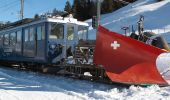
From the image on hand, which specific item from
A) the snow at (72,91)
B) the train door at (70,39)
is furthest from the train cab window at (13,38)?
the snow at (72,91)

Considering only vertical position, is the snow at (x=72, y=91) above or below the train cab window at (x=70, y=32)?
below

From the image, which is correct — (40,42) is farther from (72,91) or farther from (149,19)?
(149,19)

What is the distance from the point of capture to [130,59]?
476 inches

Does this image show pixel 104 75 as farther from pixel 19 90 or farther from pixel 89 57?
pixel 19 90

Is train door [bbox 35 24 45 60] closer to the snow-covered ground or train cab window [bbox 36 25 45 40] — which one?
train cab window [bbox 36 25 45 40]

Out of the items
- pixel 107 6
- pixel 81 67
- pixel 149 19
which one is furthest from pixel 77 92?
pixel 107 6

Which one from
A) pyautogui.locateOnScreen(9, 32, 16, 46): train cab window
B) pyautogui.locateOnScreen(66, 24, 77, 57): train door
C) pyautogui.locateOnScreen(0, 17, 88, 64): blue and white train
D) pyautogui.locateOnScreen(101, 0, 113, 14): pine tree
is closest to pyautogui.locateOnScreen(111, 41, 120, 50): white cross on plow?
pyautogui.locateOnScreen(0, 17, 88, 64): blue and white train

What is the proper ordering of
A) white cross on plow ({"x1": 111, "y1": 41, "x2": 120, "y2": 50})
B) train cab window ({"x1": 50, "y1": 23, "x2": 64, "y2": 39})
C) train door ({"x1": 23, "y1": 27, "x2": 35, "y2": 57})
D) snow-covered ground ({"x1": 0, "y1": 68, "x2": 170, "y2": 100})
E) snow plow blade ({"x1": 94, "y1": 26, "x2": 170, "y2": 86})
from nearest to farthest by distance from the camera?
snow-covered ground ({"x1": 0, "y1": 68, "x2": 170, "y2": 100}) → snow plow blade ({"x1": 94, "y1": 26, "x2": 170, "y2": 86}) → white cross on plow ({"x1": 111, "y1": 41, "x2": 120, "y2": 50}) → train cab window ({"x1": 50, "y1": 23, "x2": 64, "y2": 39}) → train door ({"x1": 23, "y1": 27, "x2": 35, "y2": 57})

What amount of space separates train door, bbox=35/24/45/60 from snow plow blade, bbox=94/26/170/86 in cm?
515

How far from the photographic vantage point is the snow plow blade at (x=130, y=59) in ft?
38.9

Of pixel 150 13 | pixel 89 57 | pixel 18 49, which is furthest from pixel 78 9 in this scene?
pixel 89 57

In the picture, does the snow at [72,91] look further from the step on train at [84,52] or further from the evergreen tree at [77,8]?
the evergreen tree at [77,8]

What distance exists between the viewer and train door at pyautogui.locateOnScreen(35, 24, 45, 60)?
1723 cm

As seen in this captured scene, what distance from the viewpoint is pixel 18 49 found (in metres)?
20.9
